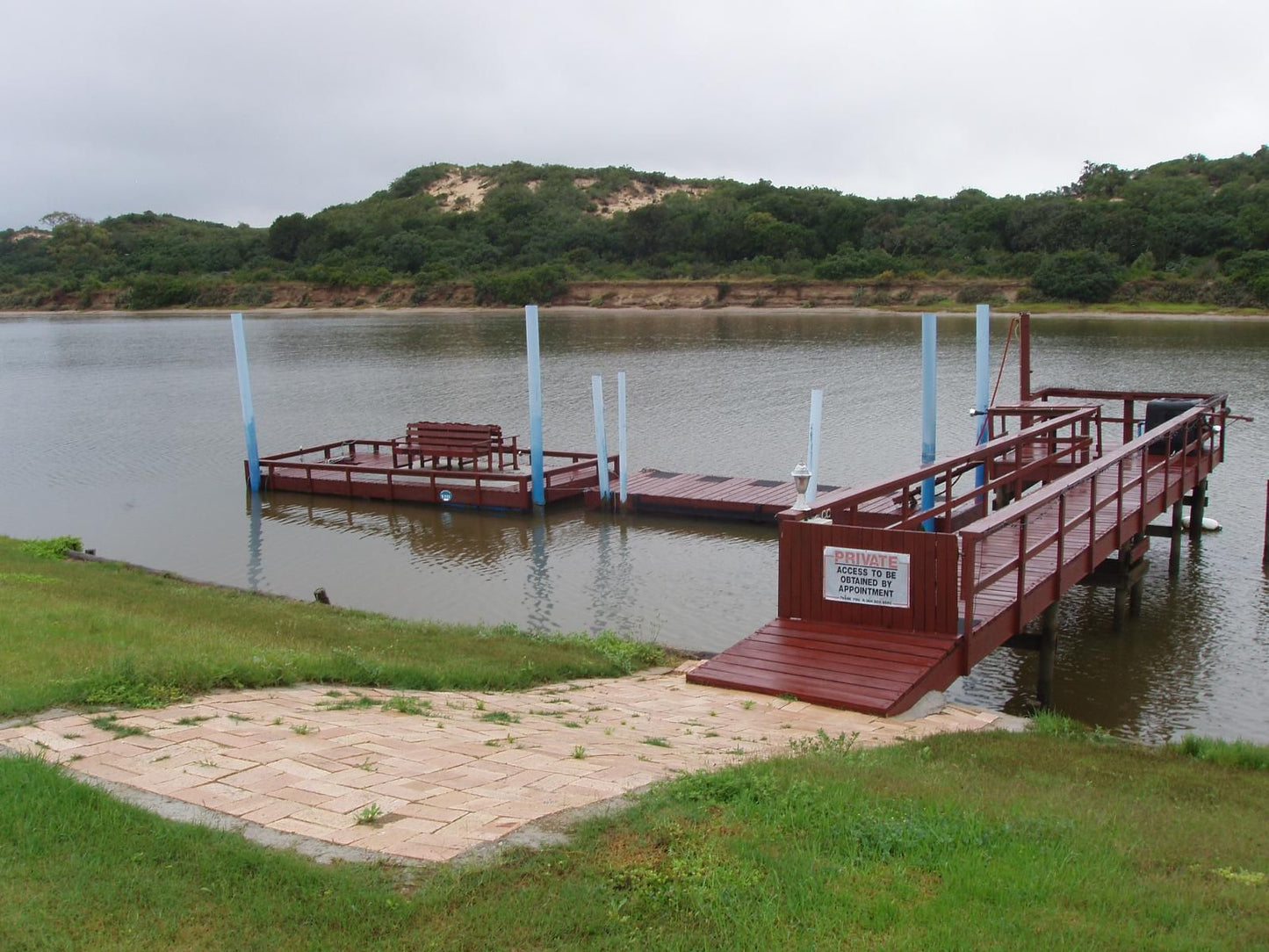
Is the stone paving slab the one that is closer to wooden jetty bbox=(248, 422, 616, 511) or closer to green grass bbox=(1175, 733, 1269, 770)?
green grass bbox=(1175, 733, 1269, 770)

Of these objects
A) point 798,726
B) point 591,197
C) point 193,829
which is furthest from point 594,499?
point 591,197

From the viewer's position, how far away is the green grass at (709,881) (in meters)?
4.11

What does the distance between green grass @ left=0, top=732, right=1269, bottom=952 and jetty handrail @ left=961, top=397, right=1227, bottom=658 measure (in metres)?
3.84

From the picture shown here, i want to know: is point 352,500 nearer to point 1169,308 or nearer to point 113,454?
point 113,454

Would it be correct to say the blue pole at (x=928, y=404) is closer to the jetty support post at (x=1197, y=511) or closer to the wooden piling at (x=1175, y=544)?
the wooden piling at (x=1175, y=544)

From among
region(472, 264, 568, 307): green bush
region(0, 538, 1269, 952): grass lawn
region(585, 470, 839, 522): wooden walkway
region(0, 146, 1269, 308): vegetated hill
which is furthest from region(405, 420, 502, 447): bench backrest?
region(472, 264, 568, 307): green bush

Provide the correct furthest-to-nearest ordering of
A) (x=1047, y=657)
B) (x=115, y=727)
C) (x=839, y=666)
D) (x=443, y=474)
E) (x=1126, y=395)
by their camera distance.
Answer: (x=443, y=474)
(x=1126, y=395)
(x=1047, y=657)
(x=839, y=666)
(x=115, y=727)

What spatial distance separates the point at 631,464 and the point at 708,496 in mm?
5565

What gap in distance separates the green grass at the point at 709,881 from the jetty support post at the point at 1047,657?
4.99 meters

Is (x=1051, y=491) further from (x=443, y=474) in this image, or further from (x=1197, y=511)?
(x=443, y=474)

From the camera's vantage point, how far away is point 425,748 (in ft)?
21.8

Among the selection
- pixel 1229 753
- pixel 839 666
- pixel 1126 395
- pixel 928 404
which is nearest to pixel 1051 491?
pixel 839 666

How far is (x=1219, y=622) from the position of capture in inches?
532

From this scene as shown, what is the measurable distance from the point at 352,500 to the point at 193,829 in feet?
60.5
